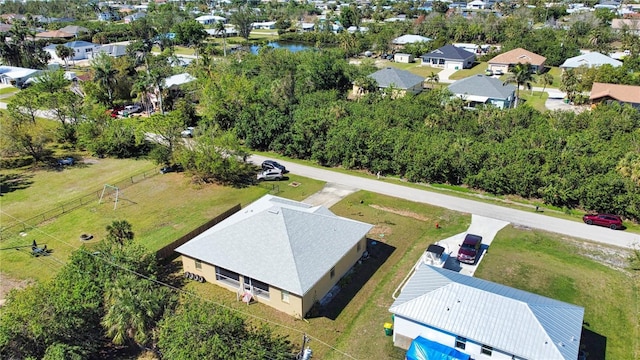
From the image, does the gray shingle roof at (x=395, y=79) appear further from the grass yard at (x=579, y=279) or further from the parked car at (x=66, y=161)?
the parked car at (x=66, y=161)

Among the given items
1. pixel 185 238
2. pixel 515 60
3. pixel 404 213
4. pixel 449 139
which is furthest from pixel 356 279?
pixel 515 60

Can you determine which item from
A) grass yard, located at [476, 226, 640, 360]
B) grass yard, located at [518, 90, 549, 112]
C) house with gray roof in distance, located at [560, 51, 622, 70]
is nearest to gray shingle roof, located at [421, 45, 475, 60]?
house with gray roof in distance, located at [560, 51, 622, 70]

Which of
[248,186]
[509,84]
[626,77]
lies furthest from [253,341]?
[626,77]

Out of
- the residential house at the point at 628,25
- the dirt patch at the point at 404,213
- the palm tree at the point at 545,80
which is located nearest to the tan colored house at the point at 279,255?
the dirt patch at the point at 404,213

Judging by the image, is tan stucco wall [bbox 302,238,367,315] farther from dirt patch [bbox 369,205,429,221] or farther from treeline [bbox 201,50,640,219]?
treeline [bbox 201,50,640,219]

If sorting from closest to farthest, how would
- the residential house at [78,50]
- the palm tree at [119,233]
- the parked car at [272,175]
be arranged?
the palm tree at [119,233], the parked car at [272,175], the residential house at [78,50]

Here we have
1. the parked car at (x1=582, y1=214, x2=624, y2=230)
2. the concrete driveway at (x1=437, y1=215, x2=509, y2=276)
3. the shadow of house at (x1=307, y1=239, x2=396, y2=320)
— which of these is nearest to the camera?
the shadow of house at (x1=307, y1=239, x2=396, y2=320)

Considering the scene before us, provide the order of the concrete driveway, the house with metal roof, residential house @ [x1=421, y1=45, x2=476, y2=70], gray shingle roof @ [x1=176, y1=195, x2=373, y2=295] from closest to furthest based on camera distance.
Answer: the house with metal roof
gray shingle roof @ [x1=176, y1=195, x2=373, y2=295]
the concrete driveway
residential house @ [x1=421, y1=45, x2=476, y2=70]
